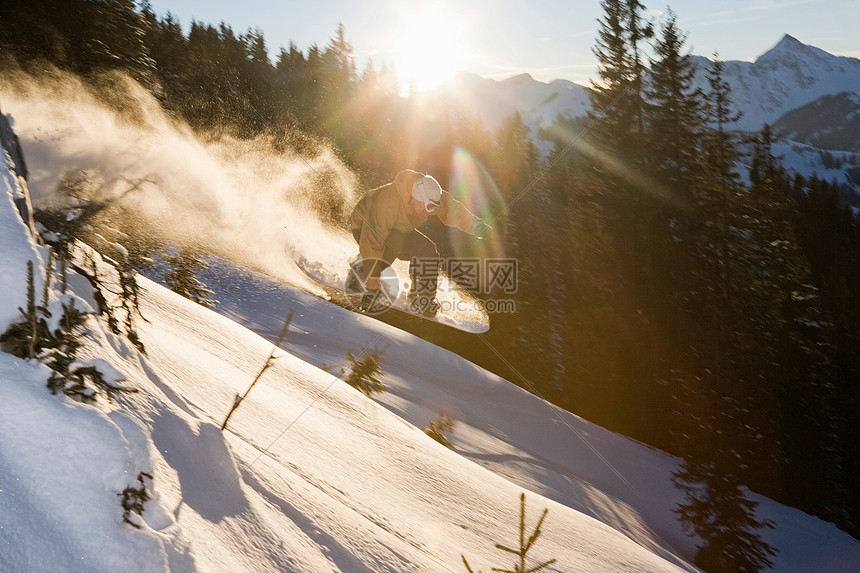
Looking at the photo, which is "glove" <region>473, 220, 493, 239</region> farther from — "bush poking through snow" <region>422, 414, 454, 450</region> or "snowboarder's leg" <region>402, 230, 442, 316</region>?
"bush poking through snow" <region>422, 414, 454, 450</region>

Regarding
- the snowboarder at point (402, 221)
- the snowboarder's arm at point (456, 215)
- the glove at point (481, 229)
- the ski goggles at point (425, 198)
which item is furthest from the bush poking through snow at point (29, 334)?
the snowboarder's arm at point (456, 215)

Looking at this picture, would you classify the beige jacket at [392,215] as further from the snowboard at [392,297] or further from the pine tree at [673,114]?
the pine tree at [673,114]

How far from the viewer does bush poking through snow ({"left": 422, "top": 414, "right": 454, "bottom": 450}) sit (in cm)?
527

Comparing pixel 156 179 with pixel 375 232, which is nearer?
pixel 375 232

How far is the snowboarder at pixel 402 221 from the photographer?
24.3 feet

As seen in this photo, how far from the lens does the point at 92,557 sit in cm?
121

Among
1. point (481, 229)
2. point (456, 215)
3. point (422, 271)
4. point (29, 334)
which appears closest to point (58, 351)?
point (29, 334)

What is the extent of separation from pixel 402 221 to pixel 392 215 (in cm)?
19

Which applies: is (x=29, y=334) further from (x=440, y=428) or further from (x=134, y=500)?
(x=440, y=428)

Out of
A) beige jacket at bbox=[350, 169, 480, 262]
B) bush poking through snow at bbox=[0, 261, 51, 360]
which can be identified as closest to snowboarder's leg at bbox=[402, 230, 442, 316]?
beige jacket at bbox=[350, 169, 480, 262]

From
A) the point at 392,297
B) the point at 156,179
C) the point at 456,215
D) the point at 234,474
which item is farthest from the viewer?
the point at 156,179

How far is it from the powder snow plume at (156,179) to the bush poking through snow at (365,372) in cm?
416

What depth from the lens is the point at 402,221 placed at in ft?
25.4

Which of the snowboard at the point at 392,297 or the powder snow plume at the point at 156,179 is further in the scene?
the snowboard at the point at 392,297
